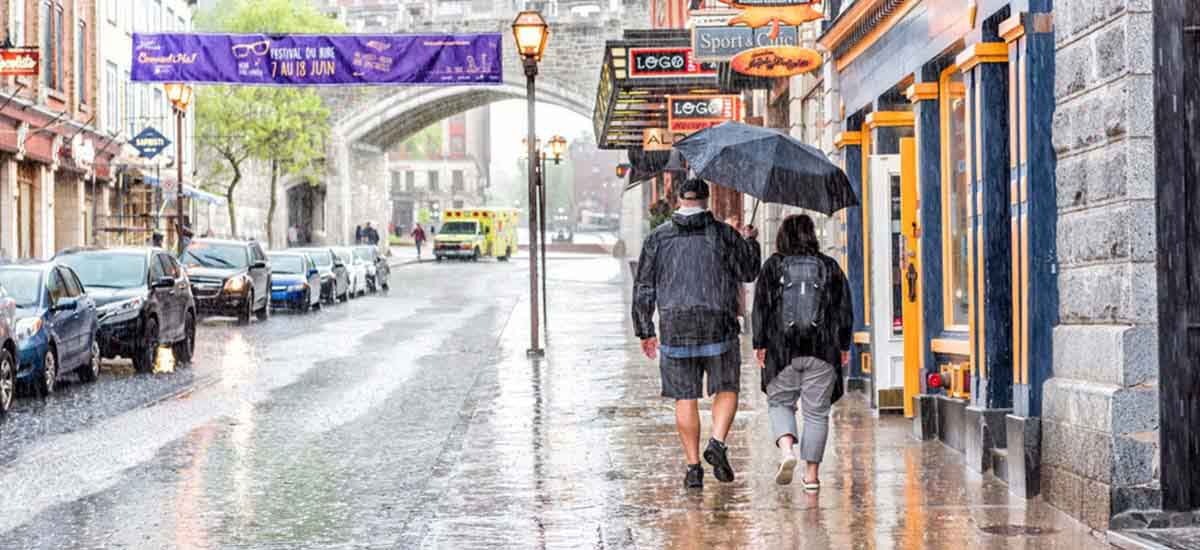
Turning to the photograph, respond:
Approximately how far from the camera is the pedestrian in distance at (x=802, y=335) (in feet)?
29.6

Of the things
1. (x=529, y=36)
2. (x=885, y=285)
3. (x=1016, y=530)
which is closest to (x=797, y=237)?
(x=1016, y=530)

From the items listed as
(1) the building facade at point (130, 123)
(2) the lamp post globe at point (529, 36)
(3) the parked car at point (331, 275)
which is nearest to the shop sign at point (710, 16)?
(2) the lamp post globe at point (529, 36)

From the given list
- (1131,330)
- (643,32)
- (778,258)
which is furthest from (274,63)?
(1131,330)

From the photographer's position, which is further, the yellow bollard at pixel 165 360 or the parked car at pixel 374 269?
the parked car at pixel 374 269

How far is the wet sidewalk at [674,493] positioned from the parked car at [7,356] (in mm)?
3839

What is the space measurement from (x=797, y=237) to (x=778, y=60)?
533cm

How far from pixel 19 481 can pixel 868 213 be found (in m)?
6.71

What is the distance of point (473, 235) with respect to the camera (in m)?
70.1

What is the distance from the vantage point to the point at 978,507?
8375 mm

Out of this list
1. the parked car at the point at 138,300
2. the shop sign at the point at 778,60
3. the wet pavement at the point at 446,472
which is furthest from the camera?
the parked car at the point at 138,300

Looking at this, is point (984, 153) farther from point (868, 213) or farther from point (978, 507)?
point (868, 213)

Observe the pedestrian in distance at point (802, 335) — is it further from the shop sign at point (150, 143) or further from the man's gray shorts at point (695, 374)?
the shop sign at point (150, 143)

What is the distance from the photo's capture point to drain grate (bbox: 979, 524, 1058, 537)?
24.9 ft

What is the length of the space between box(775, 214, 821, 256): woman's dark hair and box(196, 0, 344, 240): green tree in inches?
1974
